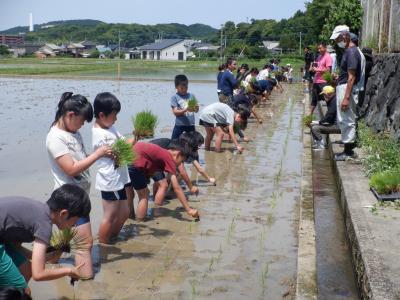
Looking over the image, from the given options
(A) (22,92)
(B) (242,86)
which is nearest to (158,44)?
(A) (22,92)

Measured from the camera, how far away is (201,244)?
17.2 feet

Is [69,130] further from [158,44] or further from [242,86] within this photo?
[158,44]

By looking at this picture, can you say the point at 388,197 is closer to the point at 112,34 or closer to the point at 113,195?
the point at 113,195

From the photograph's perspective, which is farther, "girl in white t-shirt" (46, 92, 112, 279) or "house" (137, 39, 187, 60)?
"house" (137, 39, 187, 60)

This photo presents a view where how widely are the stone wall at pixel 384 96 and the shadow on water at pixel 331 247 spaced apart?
1.26m

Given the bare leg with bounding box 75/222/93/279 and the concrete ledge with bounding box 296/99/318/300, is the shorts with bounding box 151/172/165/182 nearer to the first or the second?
the concrete ledge with bounding box 296/99/318/300

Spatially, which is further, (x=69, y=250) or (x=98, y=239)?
(x=98, y=239)

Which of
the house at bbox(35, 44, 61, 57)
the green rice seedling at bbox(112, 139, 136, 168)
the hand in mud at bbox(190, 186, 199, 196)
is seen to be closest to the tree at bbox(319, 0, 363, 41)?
the hand in mud at bbox(190, 186, 199, 196)

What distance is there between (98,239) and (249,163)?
4331 millimetres

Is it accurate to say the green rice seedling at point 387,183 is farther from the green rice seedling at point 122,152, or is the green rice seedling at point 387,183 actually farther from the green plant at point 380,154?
the green rice seedling at point 122,152

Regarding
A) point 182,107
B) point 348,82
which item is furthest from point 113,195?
point 348,82

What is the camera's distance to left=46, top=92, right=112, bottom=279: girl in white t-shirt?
14.0ft

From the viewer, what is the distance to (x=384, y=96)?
8.48 meters

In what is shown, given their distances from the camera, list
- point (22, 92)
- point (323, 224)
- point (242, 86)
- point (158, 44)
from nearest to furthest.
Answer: point (323, 224)
point (242, 86)
point (22, 92)
point (158, 44)
